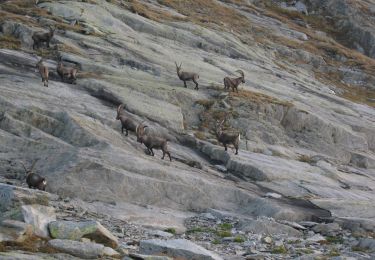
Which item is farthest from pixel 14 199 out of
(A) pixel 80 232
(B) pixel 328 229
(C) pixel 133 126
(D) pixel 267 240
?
(C) pixel 133 126

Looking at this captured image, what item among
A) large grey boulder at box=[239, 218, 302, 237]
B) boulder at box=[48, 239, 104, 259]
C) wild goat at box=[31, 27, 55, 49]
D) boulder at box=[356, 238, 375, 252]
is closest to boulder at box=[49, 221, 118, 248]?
boulder at box=[48, 239, 104, 259]

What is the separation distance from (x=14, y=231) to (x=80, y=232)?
179 centimetres

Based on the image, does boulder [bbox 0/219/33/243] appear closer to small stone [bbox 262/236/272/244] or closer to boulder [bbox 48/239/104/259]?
boulder [bbox 48/239/104/259]

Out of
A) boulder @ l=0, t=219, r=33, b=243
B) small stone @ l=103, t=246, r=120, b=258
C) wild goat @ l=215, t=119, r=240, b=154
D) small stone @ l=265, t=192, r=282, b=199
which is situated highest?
small stone @ l=103, t=246, r=120, b=258

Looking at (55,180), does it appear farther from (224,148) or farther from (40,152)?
(224,148)

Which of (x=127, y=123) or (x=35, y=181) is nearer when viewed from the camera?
(x=35, y=181)

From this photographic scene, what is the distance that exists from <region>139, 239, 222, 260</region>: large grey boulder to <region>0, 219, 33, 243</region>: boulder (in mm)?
3058

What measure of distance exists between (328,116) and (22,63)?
23.1 m

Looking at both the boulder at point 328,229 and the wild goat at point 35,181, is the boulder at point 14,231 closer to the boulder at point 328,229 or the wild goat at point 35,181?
the wild goat at point 35,181

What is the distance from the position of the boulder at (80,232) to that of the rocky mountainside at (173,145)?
120mm

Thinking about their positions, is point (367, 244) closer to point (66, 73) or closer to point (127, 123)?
point (127, 123)

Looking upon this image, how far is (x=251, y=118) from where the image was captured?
127 ft

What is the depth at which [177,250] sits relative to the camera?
15008mm

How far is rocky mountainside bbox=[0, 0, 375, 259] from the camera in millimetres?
21156
